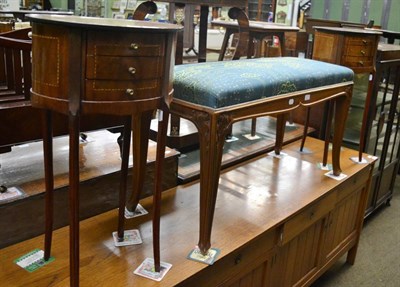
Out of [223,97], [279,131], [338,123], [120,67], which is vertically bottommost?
[279,131]

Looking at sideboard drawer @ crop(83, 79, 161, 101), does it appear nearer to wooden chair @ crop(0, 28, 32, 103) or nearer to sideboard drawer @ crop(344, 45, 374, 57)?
wooden chair @ crop(0, 28, 32, 103)

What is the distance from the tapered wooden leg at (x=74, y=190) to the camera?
0.97m

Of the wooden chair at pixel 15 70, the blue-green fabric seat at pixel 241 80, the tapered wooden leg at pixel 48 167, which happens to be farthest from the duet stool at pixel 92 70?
the wooden chair at pixel 15 70

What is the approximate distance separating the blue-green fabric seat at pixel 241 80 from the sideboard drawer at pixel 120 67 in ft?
0.99

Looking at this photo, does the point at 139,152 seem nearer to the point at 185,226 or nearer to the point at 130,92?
the point at 185,226

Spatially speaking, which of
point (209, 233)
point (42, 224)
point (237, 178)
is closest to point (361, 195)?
point (237, 178)

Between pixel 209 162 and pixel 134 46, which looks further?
pixel 209 162

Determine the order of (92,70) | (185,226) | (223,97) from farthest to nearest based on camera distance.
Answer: (185,226), (223,97), (92,70)

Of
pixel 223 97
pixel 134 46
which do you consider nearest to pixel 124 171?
pixel 223 97

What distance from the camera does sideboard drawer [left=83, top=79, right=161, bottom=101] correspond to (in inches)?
38.0

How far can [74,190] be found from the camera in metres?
1.00

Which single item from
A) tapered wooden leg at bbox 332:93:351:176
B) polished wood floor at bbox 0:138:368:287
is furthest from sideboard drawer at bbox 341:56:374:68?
polished wood floor at bbox 0:138:368:287

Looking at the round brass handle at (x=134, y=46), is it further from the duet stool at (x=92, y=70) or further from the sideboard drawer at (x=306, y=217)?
the sideboard drawer at (x=306, y=217)

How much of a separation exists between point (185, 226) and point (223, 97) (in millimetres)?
492
